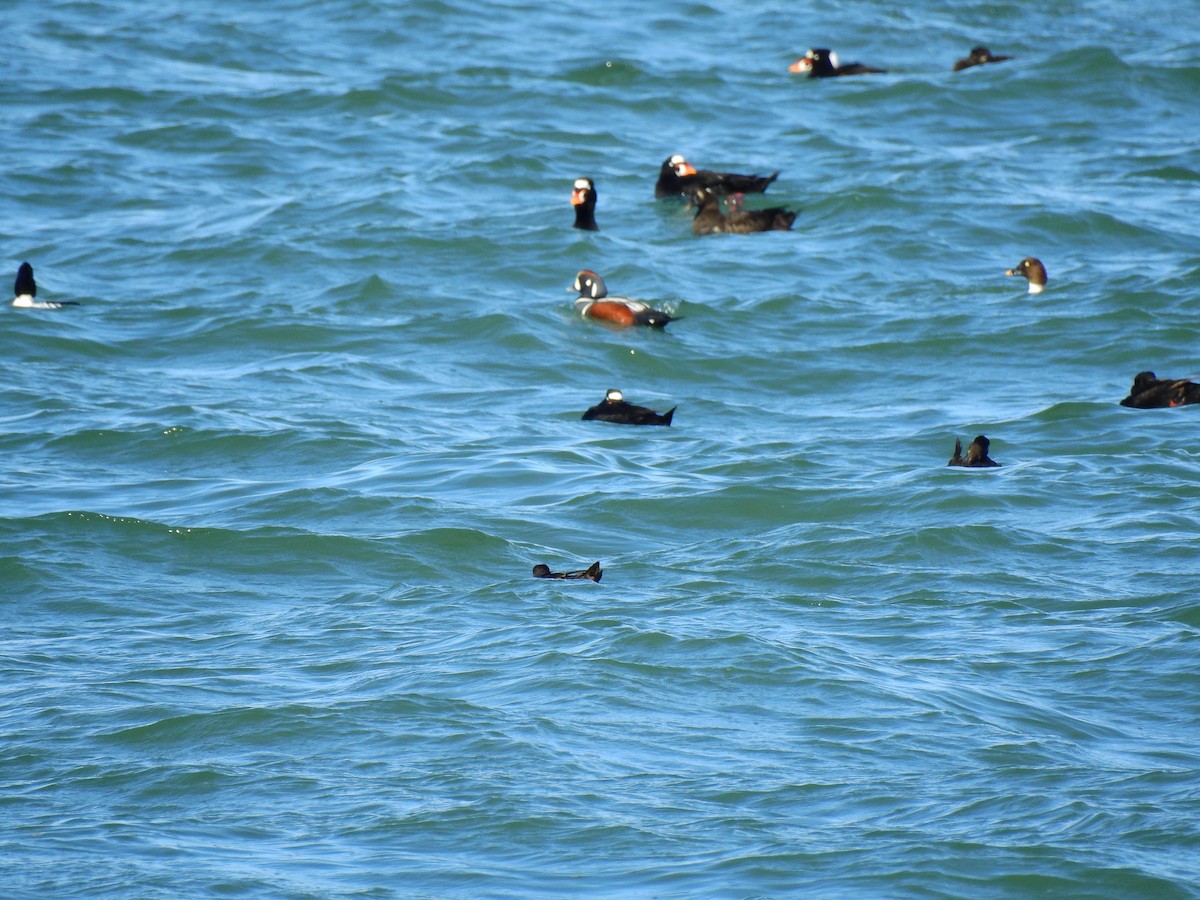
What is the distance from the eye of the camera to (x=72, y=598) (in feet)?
31.1

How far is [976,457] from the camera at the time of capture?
37.7 ft

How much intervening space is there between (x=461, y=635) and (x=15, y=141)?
48.8ft

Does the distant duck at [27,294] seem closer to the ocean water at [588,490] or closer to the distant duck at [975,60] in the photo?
the ocean water at [588,490]

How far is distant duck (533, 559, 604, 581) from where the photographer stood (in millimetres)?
9266

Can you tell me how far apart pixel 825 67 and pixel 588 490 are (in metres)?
15.0

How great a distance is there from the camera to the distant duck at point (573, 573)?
30.4 feet

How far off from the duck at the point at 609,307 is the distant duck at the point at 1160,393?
13.7 ft

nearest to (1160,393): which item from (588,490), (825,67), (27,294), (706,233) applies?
(588,490)

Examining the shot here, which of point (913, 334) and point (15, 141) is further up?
point (15, 141)

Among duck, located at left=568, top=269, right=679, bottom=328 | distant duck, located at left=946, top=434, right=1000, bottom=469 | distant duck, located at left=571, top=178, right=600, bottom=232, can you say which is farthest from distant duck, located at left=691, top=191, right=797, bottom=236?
distant duck, located at left=946, top=434, right=1000, bottom=469

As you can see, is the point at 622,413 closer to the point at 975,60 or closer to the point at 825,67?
the point at 825,67

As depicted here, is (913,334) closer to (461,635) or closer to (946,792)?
(461,635)

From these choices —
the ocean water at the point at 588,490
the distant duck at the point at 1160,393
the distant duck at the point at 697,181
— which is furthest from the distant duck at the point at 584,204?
the distant duck at the point at 1160,393

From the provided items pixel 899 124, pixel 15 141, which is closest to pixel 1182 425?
pixel 899 124
